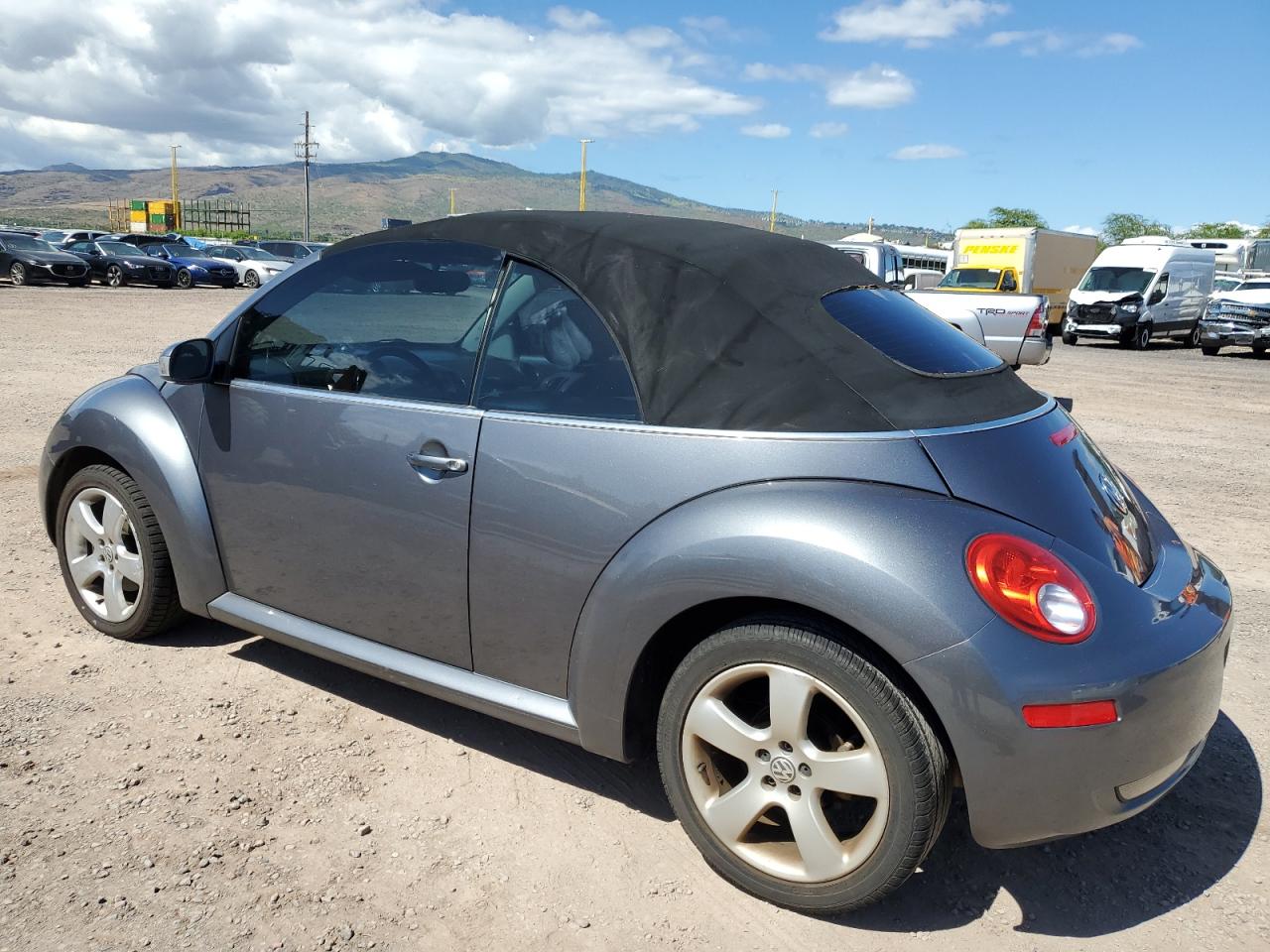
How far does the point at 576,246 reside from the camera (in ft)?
9.61

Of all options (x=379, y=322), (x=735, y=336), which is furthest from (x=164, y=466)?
(x=735, y=336)

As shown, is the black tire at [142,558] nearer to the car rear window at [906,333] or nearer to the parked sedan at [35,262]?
the car rear window at [906,333]

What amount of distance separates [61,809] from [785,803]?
202 cm

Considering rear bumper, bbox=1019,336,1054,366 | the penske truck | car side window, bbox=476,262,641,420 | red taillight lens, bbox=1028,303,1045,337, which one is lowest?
rear bumper, bbox=1019,336,1054,366

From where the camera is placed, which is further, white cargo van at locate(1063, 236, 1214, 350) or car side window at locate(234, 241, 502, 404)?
white cargo van at locate(1063, 236, 1214, 350)

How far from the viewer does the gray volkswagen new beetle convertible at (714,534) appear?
2229 millimetres

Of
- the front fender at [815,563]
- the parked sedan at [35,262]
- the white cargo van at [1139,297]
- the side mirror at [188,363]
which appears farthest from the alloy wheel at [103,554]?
the parked sedan at [35,262]

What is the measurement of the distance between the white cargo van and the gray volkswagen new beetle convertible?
23.2 meters

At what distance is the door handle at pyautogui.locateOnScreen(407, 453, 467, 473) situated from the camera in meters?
2.84

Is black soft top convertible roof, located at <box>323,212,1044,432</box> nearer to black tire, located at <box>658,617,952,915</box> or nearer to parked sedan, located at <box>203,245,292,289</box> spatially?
black tire, located at <box>658,617,952,915</box>

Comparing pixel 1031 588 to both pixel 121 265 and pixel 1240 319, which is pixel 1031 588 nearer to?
pixel 1240 319

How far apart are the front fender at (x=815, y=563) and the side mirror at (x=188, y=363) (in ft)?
5.68

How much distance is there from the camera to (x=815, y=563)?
2.28 metres

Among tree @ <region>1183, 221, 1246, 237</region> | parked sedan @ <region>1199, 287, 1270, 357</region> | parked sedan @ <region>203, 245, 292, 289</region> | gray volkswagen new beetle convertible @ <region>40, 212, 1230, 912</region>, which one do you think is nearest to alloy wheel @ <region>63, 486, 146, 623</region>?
gray volkswagen new beetle convertible @ <region>40, 212, 1230, 912</region>
